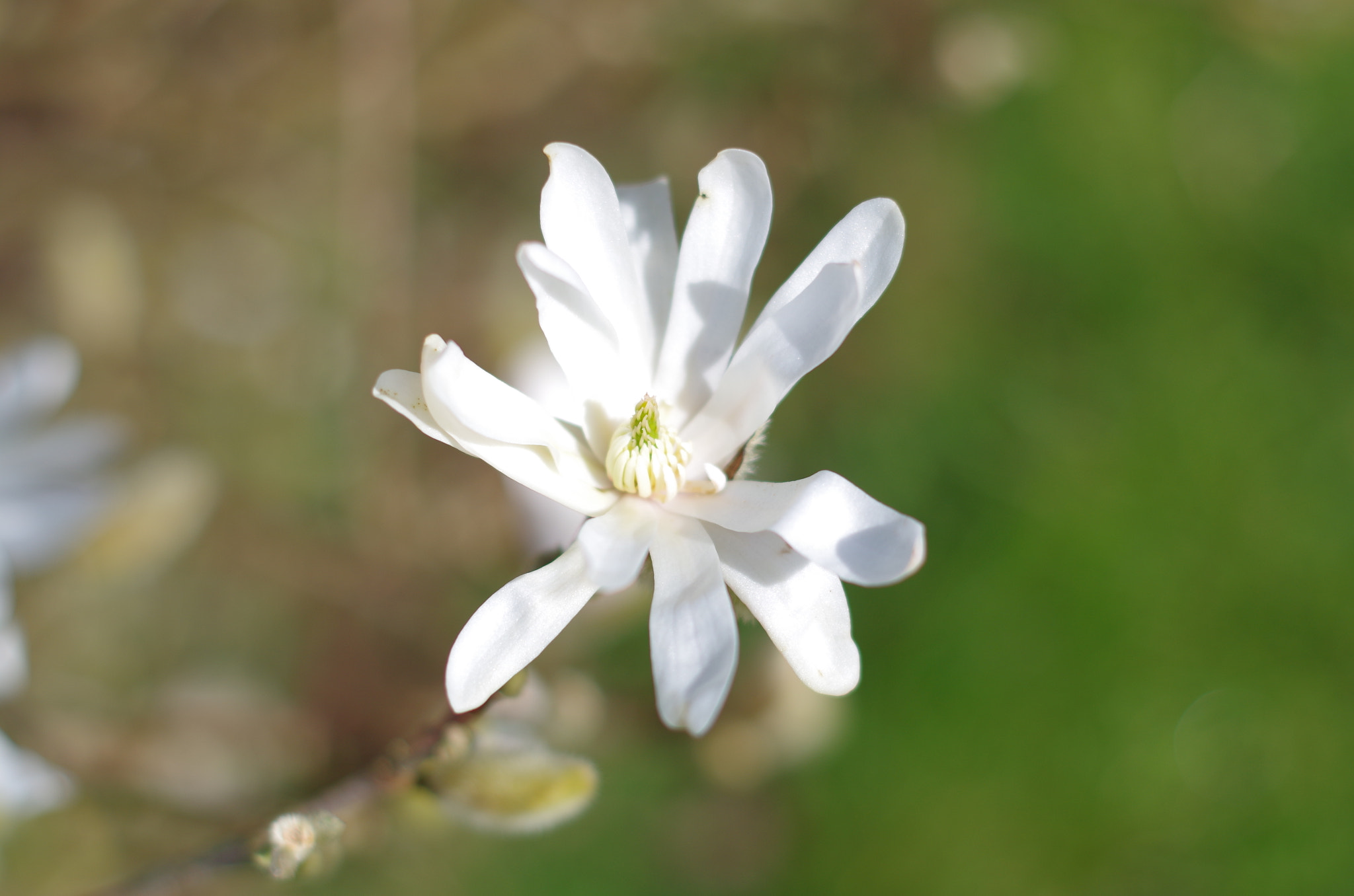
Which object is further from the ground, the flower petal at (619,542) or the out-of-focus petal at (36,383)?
the out-of-focus petal at (36,383)

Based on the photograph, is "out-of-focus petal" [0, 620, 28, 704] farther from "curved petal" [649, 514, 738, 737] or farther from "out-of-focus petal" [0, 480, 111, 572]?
"curved petal" [649, 514, 738, 737]

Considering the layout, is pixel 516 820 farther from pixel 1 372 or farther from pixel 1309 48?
pixel 1309 48

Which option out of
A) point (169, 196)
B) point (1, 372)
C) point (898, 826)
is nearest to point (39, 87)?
point (169, 196)

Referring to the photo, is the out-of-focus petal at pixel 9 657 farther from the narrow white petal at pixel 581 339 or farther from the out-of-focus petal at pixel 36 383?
the narrow white petal at pixel 581 339

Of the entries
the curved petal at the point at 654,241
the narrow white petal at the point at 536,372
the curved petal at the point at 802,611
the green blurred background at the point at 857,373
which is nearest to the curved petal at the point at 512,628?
the curved petal at the point at 802,611

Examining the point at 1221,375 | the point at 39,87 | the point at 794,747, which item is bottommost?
the point at 794,747
